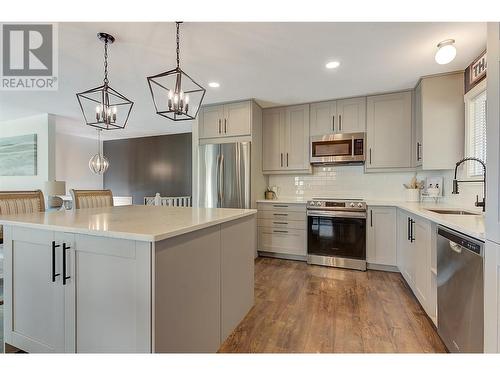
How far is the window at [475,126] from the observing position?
2.20 m

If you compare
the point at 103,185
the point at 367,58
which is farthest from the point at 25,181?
the point at 367,58

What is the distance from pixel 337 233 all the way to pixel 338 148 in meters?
1.22

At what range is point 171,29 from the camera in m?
1.86

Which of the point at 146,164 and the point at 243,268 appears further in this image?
the point at 146,164

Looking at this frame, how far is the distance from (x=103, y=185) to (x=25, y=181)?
2393 millimetres

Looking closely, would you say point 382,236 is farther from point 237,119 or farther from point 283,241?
point 237,119

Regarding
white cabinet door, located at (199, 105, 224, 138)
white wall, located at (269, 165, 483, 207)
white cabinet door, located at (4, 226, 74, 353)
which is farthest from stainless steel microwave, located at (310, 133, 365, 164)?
white cabinet door, located at (4, 226, 74, 353)

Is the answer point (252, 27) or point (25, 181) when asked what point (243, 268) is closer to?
point (252, 27)

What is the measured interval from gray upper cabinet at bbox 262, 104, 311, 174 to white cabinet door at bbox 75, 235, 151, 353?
9.59 feet

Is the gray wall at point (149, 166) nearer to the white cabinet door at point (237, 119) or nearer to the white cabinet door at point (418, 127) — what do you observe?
the white cabinet door at point (237, 119)

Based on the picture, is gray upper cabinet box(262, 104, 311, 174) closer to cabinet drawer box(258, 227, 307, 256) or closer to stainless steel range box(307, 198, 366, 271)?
stainless steel range box(307, 198, 366, 271)

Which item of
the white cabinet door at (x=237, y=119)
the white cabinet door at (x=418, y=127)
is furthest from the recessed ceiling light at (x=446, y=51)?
the white cabinet door at (x=237, y=119)

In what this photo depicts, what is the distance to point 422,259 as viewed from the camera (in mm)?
1991

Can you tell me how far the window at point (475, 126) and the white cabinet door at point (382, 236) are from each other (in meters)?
0.92
